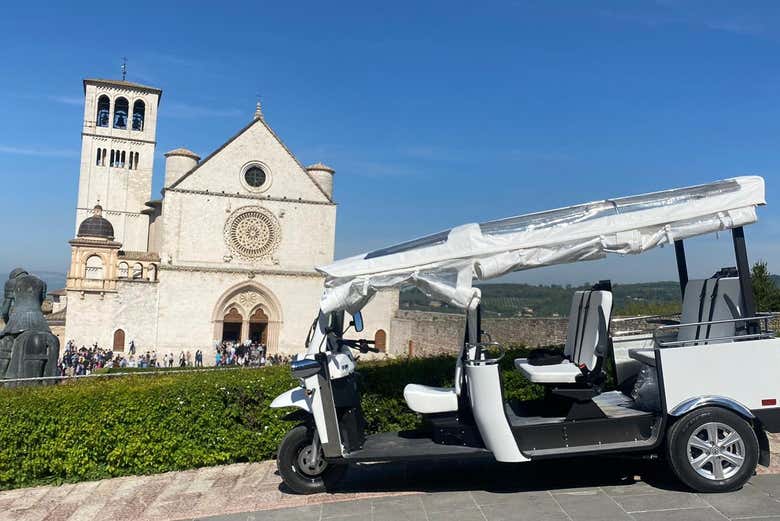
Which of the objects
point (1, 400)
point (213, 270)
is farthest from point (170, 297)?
point (1, 400)

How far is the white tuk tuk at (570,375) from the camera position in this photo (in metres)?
4.84

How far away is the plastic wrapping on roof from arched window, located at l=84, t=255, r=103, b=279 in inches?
1258

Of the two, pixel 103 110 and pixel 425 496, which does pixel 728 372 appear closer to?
pixel 425 496

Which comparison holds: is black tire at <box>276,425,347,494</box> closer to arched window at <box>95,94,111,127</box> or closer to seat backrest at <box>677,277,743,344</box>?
seat backrest at <box>677,277,743,344</box>

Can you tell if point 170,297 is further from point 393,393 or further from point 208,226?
point 393,393

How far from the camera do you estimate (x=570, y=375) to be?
202 inches

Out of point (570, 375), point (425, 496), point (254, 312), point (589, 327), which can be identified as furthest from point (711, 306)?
point (254, 312)

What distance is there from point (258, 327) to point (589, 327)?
31.2 m

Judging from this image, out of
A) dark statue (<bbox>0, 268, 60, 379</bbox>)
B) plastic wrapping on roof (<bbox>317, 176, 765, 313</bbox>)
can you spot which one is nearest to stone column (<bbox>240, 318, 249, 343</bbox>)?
dark statue (<bbox>0, 268, 60, 379</bbox>)

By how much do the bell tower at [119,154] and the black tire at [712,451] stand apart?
4417cm

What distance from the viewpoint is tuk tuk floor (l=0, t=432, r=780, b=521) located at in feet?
14.9

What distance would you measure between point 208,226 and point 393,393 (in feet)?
96.7

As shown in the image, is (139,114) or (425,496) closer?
(425,496)

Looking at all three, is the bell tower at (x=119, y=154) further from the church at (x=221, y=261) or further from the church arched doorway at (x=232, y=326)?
the church arched doorway at (x=232, y=326)
